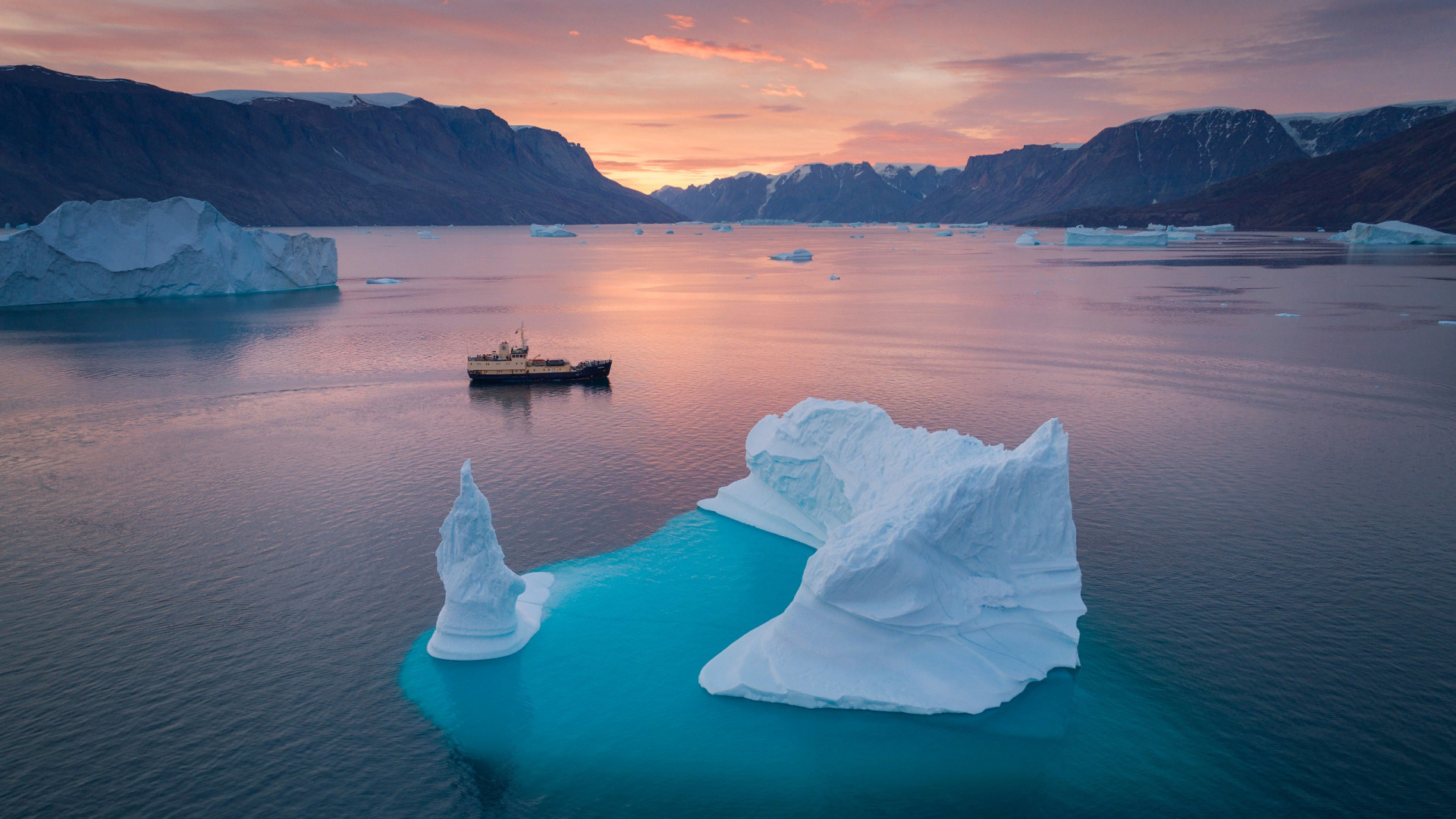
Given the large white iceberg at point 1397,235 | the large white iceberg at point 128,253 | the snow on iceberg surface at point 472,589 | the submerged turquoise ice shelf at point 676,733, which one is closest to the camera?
the submerged turquoise ice shelf at point 676,733

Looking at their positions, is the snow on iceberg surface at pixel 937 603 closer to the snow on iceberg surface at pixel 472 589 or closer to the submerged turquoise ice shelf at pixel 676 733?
the submerged turquoise ice shelf at pixel 676 733

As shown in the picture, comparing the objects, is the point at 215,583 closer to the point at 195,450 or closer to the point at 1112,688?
the point at 195,450

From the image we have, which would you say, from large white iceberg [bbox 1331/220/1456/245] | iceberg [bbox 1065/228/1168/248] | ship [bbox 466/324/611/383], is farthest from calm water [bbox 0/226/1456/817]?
iceberg [bbox 1065/228/1168/248]

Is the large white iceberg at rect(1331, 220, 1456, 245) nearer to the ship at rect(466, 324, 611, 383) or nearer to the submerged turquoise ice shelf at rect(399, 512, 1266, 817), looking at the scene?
the ship at rect(466, 324, 611, 383)

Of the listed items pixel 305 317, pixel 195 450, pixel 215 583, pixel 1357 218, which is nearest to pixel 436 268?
pixel 305 317

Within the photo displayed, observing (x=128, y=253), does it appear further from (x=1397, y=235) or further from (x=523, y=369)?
(x=1397, y=235)

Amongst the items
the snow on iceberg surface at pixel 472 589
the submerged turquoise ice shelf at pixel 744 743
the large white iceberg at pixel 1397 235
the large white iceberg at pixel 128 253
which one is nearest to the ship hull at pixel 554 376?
the snow on iceberg surface at pixel 472 589
